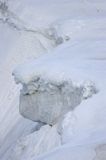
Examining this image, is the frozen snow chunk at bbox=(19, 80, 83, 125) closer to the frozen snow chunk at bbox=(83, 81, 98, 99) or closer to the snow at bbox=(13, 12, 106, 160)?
the snow at bbox=(13, 12, 106, 160)

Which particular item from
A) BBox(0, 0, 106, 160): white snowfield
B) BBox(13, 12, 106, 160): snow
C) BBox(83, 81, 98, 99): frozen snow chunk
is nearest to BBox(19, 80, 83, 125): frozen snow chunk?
BBox(0, 0, 106, 160): white snowfield

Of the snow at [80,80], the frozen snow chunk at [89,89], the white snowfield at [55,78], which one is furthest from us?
the frozen snow chunk at [89,89]

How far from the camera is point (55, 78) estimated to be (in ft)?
26.7

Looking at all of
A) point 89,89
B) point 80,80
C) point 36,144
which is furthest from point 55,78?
point 36,144

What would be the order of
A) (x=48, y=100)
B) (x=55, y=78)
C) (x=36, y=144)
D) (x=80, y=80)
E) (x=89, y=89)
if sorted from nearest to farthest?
(x=89, y=89), (x=80, y=80), (x=55, y=78), (x=48, y=100), (x=36, y=144)

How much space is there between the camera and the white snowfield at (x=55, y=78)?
252 inches

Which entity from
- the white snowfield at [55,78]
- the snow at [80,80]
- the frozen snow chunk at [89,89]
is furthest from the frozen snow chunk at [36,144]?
the frozen snow chunk at [89,89]

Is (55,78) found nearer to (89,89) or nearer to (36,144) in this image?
(89,89)

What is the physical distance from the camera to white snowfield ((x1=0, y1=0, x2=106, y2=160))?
21.0ft

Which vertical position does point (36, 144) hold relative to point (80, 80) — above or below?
below

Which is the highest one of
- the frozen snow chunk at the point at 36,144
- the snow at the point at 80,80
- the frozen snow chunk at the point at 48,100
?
the snow at the point at 80,80

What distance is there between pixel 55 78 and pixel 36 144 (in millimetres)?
1441

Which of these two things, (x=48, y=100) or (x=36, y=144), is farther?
(x=36, y=144)

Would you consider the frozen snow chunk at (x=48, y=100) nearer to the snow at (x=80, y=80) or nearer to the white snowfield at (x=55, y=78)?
the white snowfield at (x=55, y=78)
